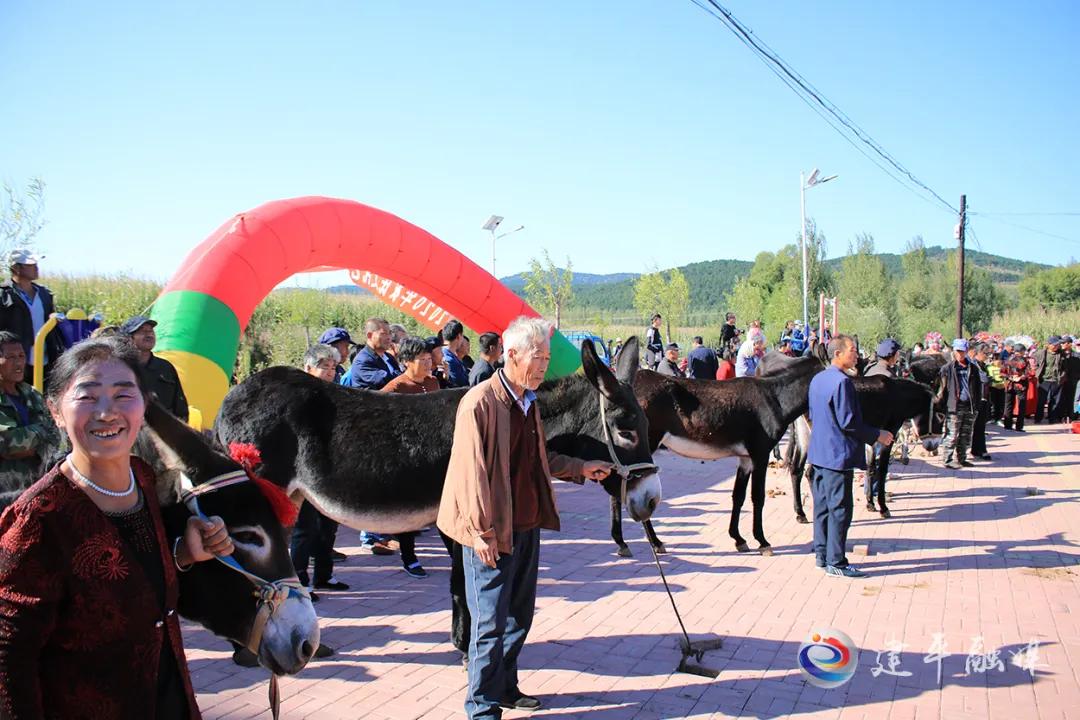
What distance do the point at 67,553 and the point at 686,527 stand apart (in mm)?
7378

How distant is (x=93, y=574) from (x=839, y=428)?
603 cm

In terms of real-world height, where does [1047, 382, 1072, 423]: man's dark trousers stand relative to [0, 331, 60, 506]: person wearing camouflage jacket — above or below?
below

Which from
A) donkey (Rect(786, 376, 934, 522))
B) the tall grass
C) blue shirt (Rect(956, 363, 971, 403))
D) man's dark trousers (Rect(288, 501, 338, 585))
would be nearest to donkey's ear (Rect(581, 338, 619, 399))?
man's dark trousers (Rect(288, 501, 338, 585))

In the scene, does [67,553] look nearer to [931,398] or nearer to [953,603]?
[953,603]

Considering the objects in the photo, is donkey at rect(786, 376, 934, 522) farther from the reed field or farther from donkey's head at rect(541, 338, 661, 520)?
the reed field

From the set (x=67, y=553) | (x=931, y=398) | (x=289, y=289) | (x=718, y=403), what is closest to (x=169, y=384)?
(x=67, y=553)

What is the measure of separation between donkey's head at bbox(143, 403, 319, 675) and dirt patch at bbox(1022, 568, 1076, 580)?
22.8ft

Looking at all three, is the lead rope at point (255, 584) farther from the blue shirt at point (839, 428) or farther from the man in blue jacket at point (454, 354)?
the man in blue jacket at point (454, 354)

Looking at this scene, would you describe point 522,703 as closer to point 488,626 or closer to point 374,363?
point 488,626

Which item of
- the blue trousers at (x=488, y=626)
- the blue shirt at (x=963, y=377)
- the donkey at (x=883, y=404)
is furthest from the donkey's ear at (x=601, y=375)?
the blue shirt at (x=963, y=377)

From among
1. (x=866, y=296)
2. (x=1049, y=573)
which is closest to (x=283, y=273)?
(x=1049, y=573)

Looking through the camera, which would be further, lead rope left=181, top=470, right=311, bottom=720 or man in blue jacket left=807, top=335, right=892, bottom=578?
man in blue jacket left=807, top=335, right=892, bottom=578

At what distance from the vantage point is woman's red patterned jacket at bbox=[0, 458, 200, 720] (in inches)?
62.0

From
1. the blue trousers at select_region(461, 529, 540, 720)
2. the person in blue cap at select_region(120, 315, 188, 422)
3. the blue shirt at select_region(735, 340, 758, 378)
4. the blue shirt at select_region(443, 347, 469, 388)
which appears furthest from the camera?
the blue shirt at select_region(735, 340, 758, 378)
